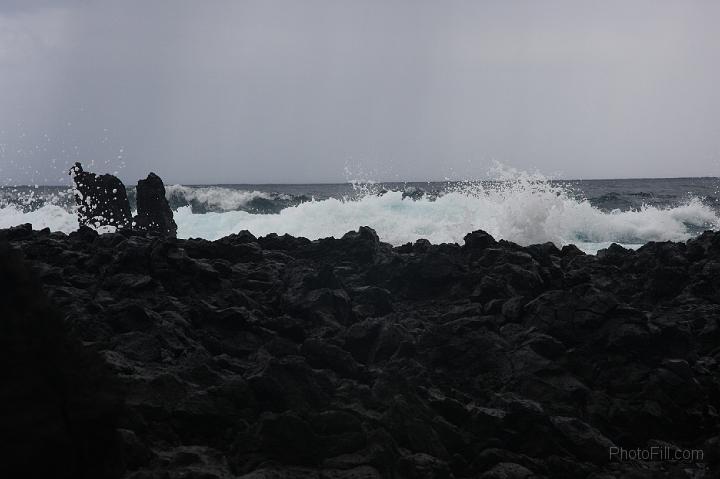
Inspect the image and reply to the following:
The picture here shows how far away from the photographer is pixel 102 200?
23.4 metres

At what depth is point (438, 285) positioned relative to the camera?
11.0 m

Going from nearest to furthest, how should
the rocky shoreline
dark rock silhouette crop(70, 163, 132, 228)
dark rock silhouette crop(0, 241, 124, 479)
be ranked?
dark rock silhouette crop(0, 241, 124, 479) < the rocky shoreline < dark rock silhouette crop(70, 163, 132, 228)

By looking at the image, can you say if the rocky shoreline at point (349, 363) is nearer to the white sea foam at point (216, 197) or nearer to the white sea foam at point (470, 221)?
the white sea foam at point (470, 221)

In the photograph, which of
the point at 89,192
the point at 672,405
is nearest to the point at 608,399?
the point at 672,405

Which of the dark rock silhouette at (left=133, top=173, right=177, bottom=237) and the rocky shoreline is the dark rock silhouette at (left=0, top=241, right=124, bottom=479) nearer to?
the rocky shoreline

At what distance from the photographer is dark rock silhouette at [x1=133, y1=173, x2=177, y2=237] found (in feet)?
72.9

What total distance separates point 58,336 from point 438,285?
7.63 m

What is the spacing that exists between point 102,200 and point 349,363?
60.7ft

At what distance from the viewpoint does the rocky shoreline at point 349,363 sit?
4078 millimetres

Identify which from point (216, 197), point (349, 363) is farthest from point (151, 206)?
point (216, 197)

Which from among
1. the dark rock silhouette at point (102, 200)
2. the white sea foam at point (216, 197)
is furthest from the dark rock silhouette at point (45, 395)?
the white sea foam at point (216, 197)

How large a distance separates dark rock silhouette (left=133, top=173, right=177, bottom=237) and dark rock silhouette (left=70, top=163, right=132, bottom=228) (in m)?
1.11

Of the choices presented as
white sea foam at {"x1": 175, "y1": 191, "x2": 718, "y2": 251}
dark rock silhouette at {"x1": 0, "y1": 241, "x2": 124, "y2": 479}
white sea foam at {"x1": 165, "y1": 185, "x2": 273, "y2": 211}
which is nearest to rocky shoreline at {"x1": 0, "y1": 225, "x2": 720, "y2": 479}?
dark rock silhouette at {"x1": 0, "y1": 241, "x2": 124, "y2": 479}

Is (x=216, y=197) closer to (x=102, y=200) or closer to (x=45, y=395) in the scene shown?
(x=102, y=200)
